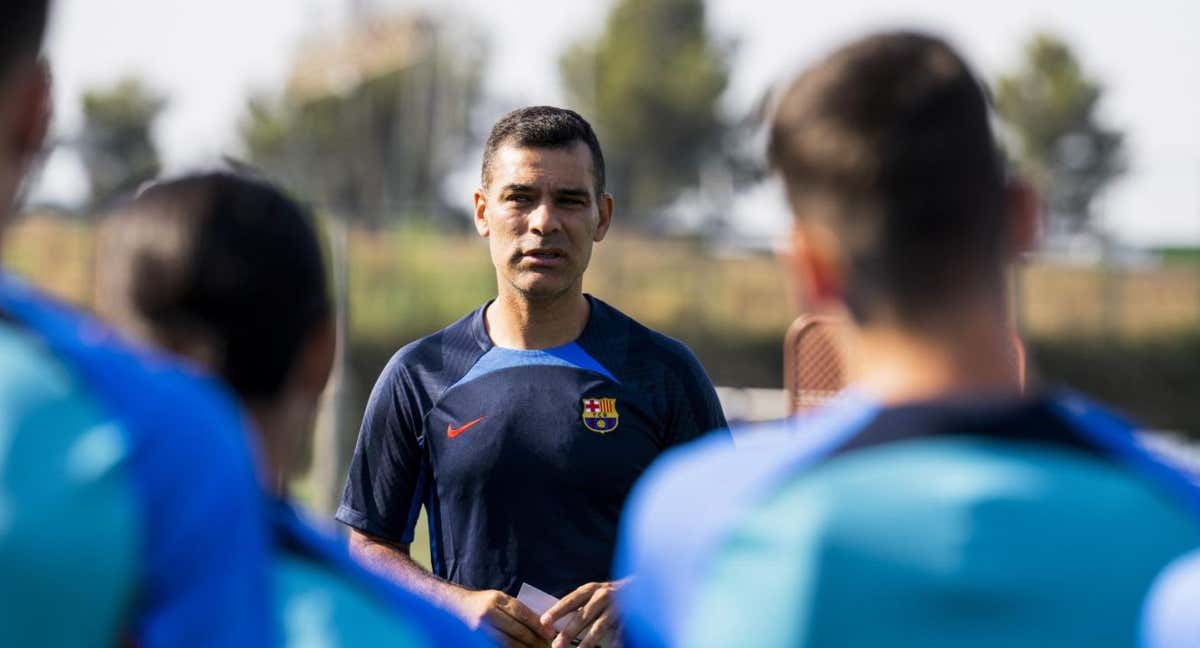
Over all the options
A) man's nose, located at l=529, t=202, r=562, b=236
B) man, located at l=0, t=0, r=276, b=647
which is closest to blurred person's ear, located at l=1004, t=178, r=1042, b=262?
man, located at l=0, t=0, r=276, b=647

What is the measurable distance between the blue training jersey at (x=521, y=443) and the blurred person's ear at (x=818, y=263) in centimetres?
258

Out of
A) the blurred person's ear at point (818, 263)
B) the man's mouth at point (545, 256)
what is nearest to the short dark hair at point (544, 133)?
the man's mouth at point (545, 256)

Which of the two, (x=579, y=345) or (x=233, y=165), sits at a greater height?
(x=233, y=165)

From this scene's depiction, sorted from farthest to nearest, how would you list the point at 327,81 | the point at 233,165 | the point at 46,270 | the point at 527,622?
the point at 327,81, the point at 46,270, the point at 527,622, the point at 233,165

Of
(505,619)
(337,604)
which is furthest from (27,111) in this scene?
(505,619)

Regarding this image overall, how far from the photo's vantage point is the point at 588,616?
416 centimetres

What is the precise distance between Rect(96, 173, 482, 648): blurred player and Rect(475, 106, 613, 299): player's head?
8.66 ft

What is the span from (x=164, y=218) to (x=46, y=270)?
27676 millimetres

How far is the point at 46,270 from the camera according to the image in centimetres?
2786

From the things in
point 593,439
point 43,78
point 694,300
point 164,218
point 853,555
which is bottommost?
point 694,300

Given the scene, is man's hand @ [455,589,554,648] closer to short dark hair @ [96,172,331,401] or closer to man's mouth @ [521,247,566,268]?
man's mouth @ [521,247,566,268]

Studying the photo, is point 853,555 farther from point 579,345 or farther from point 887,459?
point 579,345

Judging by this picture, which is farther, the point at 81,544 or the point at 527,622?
the point at 527,622

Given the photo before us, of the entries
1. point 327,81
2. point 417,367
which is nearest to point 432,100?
point 327,81
